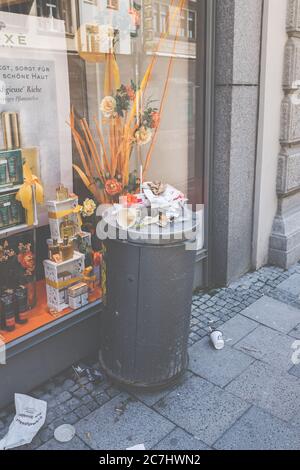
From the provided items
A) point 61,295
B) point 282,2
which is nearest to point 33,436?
point 61,295

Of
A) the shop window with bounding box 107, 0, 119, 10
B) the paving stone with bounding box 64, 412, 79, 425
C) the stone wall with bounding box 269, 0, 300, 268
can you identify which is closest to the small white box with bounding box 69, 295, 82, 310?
the paving stone with bounding box 64, 412, 79, 425

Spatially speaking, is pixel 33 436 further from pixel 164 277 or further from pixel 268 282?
pixel 268 282

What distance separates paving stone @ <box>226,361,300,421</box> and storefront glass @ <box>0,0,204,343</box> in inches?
50.3

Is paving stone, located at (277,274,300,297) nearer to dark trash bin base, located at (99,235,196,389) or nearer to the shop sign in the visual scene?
dark trash bin base, located at (99,235,196,389)

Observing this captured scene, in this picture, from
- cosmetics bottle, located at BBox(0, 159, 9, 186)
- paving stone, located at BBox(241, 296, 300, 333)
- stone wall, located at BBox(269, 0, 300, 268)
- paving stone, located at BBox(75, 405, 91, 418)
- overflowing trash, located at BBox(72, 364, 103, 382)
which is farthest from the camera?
stone wall, located at BBox(269, 0, 300, 268)

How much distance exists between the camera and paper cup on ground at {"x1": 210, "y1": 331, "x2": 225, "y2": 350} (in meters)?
3.78

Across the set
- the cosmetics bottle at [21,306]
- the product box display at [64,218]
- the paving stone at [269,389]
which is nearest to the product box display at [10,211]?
the product box display at [64,218]

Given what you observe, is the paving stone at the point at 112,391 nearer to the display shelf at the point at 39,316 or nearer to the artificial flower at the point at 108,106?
the display shelf at the point at 39,316

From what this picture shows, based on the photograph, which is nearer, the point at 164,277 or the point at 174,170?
the point at 164,277

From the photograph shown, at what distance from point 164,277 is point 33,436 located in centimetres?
124

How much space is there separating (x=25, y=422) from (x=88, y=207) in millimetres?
1598

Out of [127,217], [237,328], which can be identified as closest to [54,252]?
[127,217]

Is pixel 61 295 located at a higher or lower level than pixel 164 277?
lower
